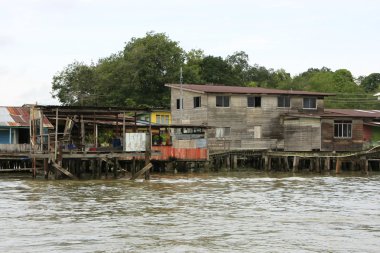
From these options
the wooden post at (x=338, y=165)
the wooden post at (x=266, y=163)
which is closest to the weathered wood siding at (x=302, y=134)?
the wooden post at (x=266, y=163)

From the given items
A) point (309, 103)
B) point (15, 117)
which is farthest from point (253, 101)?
point (15, 117)

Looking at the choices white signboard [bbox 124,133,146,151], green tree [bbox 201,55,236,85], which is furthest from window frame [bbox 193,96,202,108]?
green tree [bbox 201,55,236,85]

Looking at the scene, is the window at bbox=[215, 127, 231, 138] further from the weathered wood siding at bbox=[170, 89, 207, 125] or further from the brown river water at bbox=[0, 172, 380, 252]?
the brown river water at bbox=[0, 172, 380, 252]

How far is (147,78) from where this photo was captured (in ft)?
253

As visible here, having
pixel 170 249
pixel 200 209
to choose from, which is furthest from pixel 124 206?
pixel 170 249

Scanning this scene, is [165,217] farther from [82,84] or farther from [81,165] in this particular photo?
[82,84]

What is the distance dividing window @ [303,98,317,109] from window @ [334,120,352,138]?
4.84m

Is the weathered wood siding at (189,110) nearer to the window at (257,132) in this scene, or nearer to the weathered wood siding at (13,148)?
the window at (257,132)

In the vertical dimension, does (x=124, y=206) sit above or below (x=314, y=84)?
below

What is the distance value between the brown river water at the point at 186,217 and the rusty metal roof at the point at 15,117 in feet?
34.0

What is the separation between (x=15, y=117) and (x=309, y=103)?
83.4 feet

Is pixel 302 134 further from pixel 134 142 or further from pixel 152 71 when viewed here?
pixel 152 71

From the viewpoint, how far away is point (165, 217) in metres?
22.5

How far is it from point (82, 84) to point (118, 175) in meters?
44.0
